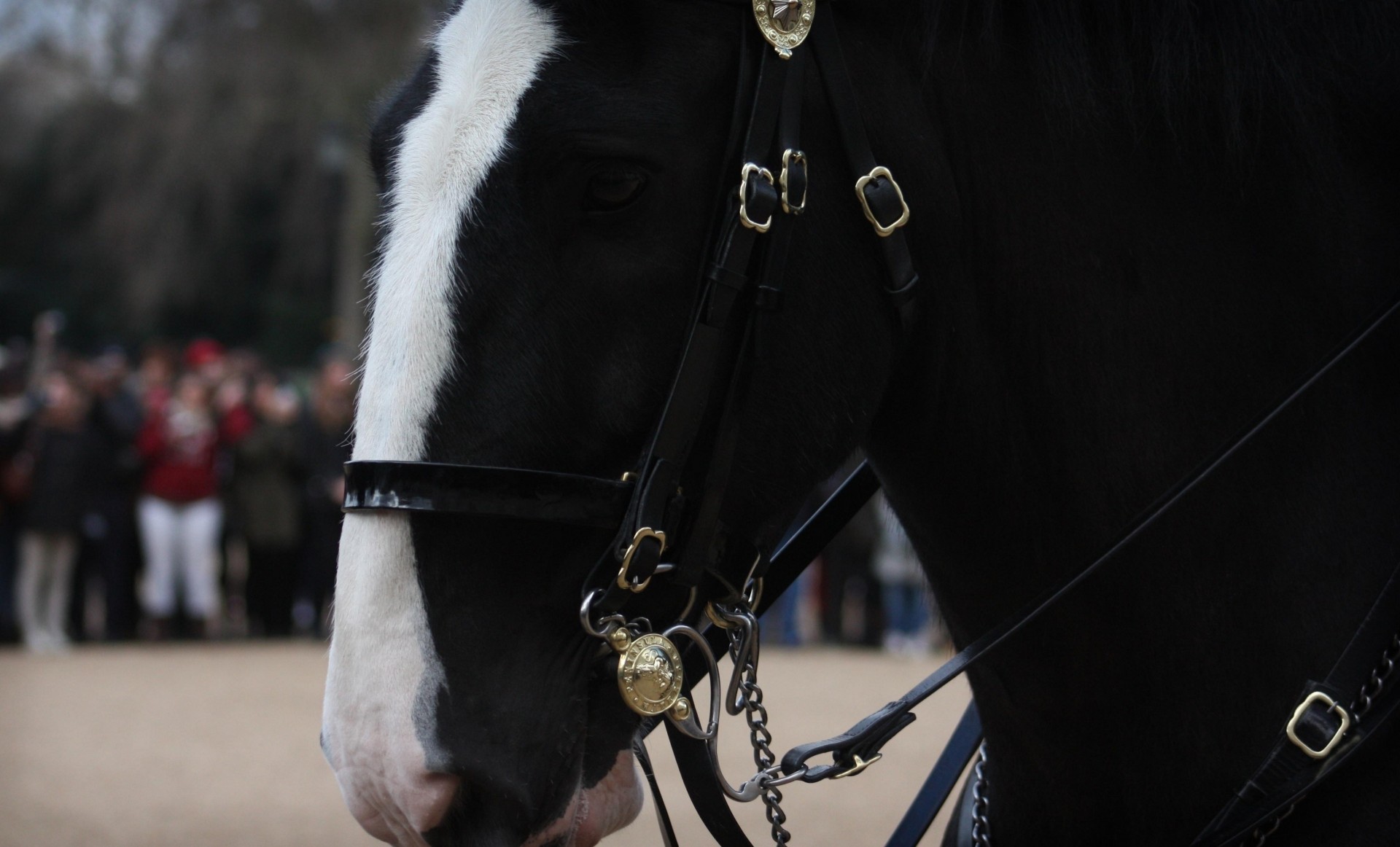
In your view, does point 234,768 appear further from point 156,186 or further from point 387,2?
point 156,186

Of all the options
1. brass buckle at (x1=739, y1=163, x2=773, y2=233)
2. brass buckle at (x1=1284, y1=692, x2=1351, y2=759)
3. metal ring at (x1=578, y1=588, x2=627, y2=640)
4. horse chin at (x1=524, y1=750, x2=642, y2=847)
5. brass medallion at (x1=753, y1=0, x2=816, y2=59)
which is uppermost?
brass medallion at (x1=753, y1=0, x2=816, y2=59)

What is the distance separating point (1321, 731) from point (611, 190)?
3.53 feet

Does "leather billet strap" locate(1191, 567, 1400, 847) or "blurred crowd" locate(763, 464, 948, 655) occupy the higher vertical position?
"leather billet strap" locate(1191, 567, 1400, 847)

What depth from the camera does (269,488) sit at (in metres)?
12.5

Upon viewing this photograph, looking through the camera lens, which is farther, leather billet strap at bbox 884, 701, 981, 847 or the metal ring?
leather billet strap at bbox 884, 701, 981, 847

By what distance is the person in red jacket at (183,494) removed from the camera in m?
12.1

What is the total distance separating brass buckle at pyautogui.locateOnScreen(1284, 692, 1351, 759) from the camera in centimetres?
170

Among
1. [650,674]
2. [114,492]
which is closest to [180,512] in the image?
[114,492]

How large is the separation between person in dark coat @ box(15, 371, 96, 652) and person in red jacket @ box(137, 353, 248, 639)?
22.1 inches

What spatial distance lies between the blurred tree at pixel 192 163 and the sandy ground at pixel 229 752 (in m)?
11.1

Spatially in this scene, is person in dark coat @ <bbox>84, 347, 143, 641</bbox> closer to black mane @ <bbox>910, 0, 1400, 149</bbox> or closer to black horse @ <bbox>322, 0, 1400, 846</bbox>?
black horse @ <bbox>322, 0, 1400, 846</bbox>

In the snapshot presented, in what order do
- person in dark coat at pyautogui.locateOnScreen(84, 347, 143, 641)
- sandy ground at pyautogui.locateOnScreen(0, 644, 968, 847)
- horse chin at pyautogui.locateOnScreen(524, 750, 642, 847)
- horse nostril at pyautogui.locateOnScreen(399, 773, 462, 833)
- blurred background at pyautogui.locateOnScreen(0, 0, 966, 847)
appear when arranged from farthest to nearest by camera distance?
person in dark coat at pyautogui.locateOnScreen(84, 347, 143, 641), blurred background at pyautogui.locateOnScreen(0, 0, 966, 847), sandy ground at pyautogui.locateOnScreen(0, 644, 968, 847), horse chin at pyautogui.locateOnScreen(524, 750, 642, 847), horse nostril at pyautogui.locateOnScreen(399, 773, 462, 833)

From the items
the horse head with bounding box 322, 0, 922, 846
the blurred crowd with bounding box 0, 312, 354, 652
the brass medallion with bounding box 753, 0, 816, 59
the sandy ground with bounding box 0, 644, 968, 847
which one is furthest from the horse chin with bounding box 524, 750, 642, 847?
the blurred crowd with bounding box 0, 312, 354, 652

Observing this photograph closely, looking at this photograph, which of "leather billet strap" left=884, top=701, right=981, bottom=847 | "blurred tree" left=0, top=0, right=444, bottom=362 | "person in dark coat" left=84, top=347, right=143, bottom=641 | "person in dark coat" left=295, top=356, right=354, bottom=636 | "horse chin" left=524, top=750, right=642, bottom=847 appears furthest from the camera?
"blurred tree" left=0, top=0, right=444, bottom=362
